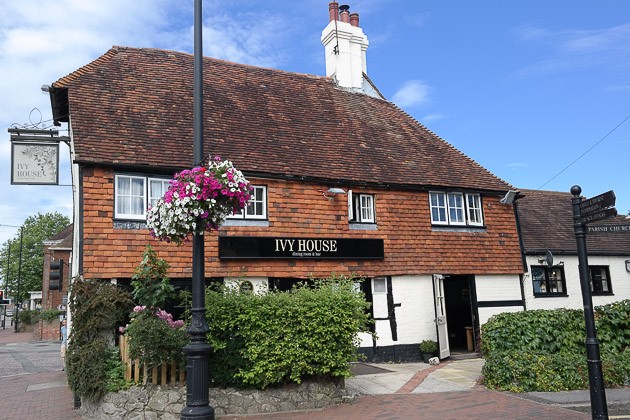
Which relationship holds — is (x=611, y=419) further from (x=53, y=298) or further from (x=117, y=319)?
(x=53, y=298)

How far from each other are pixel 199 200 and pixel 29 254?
68308mm

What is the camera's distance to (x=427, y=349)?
50.4 ft

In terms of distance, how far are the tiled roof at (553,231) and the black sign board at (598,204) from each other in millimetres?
10644

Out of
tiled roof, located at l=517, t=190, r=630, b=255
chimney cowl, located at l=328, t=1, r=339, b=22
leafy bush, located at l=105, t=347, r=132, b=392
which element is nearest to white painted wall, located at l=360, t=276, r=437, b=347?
tiled roof, located at l=517, t=190, r=630, b=255

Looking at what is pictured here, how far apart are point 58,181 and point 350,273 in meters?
7.85

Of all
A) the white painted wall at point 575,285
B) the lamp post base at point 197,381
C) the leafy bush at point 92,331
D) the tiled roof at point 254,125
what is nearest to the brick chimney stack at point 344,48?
the tiled roof at point 254,125

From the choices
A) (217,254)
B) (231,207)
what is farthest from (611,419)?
(217,254)

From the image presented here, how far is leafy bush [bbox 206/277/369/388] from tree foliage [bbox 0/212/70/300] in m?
60.0

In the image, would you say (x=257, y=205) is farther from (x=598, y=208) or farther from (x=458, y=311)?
(x=458, y=311)

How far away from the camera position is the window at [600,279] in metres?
19.7

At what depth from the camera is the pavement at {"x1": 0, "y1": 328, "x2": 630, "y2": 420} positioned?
30.4 ft

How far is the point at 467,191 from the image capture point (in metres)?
17.1

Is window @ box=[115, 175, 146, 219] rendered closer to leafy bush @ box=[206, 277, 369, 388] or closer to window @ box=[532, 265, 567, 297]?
leafy bush @ box=[206, 277, 369, 388]

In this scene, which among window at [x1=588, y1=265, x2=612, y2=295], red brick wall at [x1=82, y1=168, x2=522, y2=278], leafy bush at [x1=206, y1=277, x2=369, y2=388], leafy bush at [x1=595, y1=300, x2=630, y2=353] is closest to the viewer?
leafy bush at [x1=206, y1=277, x2=369, y2=388]
